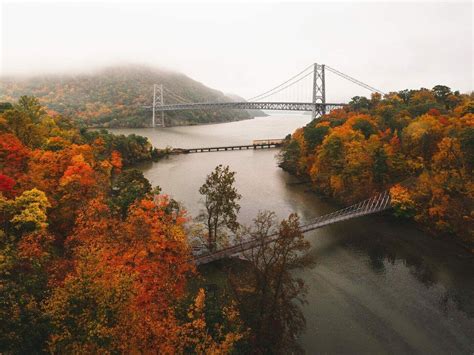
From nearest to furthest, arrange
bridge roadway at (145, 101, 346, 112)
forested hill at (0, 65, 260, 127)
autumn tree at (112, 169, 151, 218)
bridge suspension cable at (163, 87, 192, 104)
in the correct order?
autumn tree at (112, 169, 151, 218) < bridge roadway at (145, 101, 346, 112) < forested hill at (0, 65, 260, 127) < bridge suspension cable at (163, 87, 192, 104)

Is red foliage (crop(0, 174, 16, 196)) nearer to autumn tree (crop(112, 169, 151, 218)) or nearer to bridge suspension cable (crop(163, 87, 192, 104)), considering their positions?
autumn tree (crop(112, 169, 151, 218))

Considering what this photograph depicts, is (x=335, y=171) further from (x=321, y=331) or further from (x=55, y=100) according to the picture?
(x=55, y=100)

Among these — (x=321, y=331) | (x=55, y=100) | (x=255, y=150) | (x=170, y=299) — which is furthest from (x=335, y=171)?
(x=55, y=100)

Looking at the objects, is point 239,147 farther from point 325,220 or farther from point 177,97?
point 177,97

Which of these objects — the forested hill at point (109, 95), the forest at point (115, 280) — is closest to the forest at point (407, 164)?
the forest at point (115, 280)

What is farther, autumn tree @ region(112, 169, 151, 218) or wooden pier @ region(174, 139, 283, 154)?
wooden pier @ region(174, 139, 283, 154)

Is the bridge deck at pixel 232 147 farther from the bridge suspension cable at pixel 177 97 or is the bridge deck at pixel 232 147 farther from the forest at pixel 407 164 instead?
the bridge suspension cable at pixel 177 97

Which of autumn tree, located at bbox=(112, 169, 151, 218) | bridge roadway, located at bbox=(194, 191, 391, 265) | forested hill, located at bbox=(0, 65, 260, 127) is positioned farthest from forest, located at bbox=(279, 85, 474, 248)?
forested hill, located at bbox=(0, 65, 260, 127)
